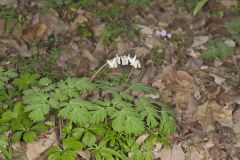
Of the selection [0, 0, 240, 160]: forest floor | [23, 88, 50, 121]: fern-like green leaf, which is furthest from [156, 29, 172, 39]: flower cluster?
[23, 88, 50, 121]: fern-like green leaf

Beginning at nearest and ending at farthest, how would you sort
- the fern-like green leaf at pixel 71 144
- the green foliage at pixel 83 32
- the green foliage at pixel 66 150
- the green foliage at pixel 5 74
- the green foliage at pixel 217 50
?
the green foliage at pixel 66 150 < the fern-like green leaf at pixel 71 144 < the green foliage at pixel 5 74 < the green foliage at pixel 217 50 < the green foliage at pixel 83 32

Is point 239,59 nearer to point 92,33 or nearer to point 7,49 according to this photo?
point 92,33

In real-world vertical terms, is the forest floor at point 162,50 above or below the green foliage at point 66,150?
above

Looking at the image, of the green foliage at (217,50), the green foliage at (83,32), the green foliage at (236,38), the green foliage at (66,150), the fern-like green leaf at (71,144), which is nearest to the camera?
the green foliage at (66,150)

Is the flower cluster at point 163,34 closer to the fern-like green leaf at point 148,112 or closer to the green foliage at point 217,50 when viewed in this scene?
the green foliage at point 217,50

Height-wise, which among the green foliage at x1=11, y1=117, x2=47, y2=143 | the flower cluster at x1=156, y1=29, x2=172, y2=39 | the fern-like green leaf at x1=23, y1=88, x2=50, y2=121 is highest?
the flower cluster at x1=156, y1=29, x2=172, y2=39

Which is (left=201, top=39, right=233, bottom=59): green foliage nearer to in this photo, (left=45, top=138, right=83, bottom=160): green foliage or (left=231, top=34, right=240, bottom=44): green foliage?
(left=231, top=34, right=240, bottom=44): green foliage

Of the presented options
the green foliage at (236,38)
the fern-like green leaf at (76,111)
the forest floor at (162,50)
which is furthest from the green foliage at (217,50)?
the fern-like green leaf at (76,111)

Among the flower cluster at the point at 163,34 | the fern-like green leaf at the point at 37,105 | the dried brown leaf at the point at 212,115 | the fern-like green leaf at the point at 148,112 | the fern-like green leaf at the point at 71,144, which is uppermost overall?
the flower cluster at the point at 163,34
